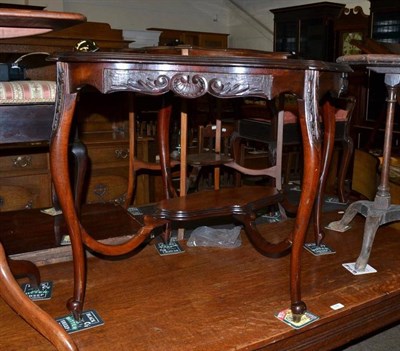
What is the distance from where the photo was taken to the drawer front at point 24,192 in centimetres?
279

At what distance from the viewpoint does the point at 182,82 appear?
1128 mm

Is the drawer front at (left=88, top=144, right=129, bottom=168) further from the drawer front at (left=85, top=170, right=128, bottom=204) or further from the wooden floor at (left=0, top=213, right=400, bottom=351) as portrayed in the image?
the wooden floor at (left=0, top=213, right=400, bottom=351)

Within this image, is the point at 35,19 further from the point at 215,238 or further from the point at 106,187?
the point at 106,187

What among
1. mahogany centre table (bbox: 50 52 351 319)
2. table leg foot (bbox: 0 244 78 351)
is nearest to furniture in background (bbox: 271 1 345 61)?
mahogany centre table (bbox: 50 52 351 319)

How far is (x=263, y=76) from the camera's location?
1152 mm

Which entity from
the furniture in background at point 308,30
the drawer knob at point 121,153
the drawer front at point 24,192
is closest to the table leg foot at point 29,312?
the drawer front at point 24,192

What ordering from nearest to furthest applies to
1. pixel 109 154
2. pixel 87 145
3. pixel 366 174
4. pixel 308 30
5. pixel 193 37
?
pixel 87 145 < pixel 109 154 < pixel 366 174 < pixel 308 30 < pixel 193 37

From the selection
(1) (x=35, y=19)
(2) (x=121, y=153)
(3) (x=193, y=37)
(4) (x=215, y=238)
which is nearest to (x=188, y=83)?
(1) (x=35, y=19)

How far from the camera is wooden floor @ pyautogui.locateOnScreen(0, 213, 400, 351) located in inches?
47.7

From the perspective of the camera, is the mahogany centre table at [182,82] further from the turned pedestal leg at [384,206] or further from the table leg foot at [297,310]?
the turned pedestal leg at [384,206]

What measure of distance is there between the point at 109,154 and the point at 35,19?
224 centimetres

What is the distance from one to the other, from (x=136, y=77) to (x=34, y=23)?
10.2 inches

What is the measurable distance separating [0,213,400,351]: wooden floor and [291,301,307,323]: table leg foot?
0.04 m

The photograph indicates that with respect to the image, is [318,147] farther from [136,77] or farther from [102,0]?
[102,0]
